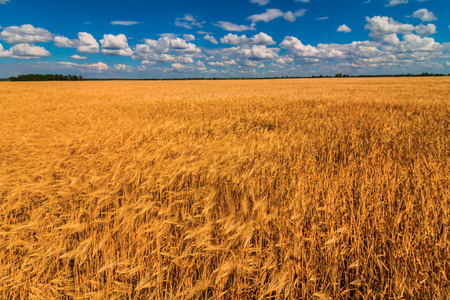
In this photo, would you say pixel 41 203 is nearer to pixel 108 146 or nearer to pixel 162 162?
pixel 162 162

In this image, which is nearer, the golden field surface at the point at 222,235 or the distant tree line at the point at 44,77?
the golden field surface at the point at 222,235

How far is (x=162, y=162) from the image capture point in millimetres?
2664

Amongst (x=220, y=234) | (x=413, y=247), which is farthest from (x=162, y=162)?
(x=413, y=247)

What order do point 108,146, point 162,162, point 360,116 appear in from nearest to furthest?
point 162,162
point 108,146
point 360,116

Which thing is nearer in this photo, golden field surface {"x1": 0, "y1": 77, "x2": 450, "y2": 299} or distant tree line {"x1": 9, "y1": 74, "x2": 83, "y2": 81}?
golden field surface {"x1": 0, "y1": 77, "x2": 450, "y2": 299}

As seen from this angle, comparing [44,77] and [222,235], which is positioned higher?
[44,77]

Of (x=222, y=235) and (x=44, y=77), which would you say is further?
(x=44, y=77)

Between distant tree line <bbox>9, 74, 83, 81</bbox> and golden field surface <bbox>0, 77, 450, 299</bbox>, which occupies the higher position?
distant tree line <bbox>9, 74, 83, 81</bbox>

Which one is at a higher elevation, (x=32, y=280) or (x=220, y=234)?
(x=220, y=234)

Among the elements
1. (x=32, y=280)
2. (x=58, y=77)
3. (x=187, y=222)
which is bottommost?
(x=32, y=280)

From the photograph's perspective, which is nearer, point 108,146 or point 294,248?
point 294,248

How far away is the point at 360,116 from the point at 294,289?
588cm

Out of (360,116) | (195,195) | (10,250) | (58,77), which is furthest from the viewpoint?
(58,77)

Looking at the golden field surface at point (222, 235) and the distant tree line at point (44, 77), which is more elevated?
the distant tree line at point (44, 77)
